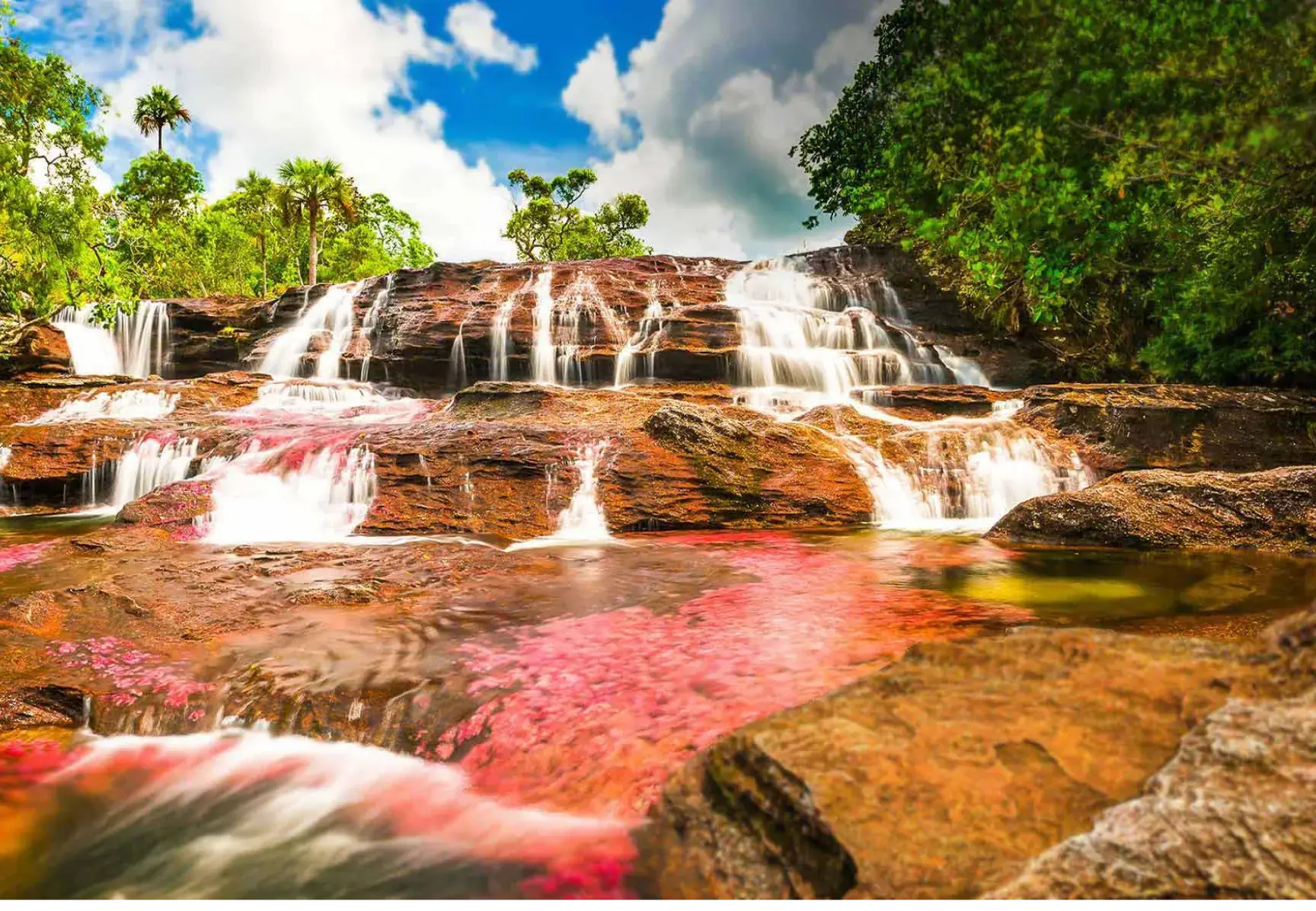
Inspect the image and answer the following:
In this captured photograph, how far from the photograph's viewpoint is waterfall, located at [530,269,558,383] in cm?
1942

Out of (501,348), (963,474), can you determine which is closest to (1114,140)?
(963,474)

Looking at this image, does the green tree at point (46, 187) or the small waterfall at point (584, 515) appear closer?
the small waterfall at point (584, 515)

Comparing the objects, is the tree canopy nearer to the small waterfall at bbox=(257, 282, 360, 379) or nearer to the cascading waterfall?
the small waterfall at bbox=(257, 282, 360, 379)

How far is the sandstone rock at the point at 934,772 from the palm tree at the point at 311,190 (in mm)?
38066

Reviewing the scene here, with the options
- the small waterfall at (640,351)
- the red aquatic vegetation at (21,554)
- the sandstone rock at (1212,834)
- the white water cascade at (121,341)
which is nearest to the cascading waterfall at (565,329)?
the small waterfall at (640,351)

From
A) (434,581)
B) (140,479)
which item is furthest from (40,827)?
(140,479)

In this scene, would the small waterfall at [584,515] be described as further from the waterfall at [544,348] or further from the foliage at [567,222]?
the foliage at [567,222]

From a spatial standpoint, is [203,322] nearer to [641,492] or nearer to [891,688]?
[641,492]

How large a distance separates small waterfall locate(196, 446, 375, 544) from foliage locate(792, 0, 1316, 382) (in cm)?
830

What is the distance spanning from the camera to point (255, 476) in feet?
31.2

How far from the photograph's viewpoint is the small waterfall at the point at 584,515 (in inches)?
335

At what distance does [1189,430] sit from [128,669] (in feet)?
47.0

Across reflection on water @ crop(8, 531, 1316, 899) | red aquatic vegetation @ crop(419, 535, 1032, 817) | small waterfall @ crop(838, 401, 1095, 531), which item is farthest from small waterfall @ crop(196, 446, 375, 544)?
small waterfall @ crop(838, 401, 1095, 531)

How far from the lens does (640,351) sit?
18.8 m
